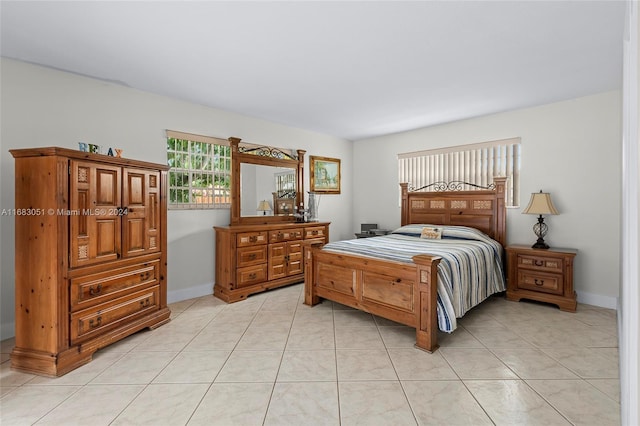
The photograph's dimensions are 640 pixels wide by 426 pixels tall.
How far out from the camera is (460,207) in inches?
172

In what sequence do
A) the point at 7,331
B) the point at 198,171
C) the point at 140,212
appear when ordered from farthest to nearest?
the point at 198,171 < the point at 140,212 < the point at 7,331

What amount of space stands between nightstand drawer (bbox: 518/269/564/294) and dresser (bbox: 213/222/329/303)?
9.46 feet

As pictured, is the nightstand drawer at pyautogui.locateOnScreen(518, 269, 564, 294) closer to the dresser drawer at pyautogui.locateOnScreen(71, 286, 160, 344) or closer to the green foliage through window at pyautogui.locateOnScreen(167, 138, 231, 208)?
the green foliage through window at pyautogui.locateOnScreen(167, 138, 231, 208)

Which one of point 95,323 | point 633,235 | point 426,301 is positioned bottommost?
point 95,323

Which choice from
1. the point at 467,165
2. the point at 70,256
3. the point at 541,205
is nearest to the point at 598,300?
the point at 541,205

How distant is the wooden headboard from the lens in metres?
4.01

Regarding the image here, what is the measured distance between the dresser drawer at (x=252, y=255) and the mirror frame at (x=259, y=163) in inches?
19.8

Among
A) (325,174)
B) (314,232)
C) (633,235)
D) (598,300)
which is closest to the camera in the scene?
(633,235)

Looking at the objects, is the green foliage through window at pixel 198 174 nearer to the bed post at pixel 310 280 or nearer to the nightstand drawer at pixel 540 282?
the bed post at pixel 310 280

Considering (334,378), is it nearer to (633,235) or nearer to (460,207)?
(633,235)

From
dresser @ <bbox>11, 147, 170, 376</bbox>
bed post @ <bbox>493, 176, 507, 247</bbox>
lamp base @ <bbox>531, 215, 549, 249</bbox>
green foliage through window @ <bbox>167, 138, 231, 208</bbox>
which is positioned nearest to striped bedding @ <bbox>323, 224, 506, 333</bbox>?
bed post @ <bbox>493, 176, 507, 247</bbox>

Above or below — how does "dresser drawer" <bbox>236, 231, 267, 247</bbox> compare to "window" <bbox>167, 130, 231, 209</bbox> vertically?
below

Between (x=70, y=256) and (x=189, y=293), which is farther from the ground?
(x=70, y=256)

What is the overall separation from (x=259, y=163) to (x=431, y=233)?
2707mm
